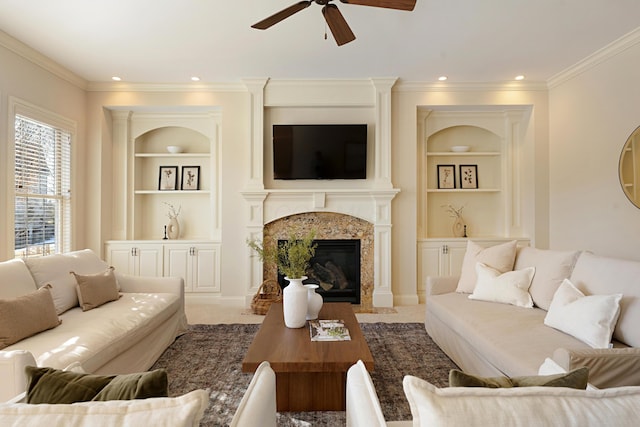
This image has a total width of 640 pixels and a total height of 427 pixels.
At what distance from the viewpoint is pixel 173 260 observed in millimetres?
4367

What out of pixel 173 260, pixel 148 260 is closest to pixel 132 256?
pixel 148 260

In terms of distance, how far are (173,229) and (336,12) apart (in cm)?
362

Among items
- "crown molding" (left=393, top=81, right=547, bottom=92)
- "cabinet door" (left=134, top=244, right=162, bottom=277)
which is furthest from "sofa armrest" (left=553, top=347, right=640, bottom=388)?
"cabinet door" (left=134, top=244, right=162, bottom=277)

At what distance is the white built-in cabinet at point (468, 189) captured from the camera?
4.41 meters

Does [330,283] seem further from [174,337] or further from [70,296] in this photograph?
[70,296]

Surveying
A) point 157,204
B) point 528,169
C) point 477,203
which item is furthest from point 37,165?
point 528,169

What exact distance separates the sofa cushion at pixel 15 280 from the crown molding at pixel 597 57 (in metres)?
5.54

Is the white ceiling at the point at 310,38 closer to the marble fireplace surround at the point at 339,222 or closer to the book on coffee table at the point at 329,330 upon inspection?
the marble fireplace surround at the point at 339,222

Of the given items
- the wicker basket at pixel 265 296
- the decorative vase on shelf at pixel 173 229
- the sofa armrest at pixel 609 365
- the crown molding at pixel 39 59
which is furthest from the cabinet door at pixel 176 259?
the sofa armrest at pixel 609 365

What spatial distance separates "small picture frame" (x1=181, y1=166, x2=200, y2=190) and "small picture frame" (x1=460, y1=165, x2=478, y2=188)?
386 centimetres

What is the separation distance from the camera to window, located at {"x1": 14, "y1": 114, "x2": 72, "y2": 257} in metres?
3.32

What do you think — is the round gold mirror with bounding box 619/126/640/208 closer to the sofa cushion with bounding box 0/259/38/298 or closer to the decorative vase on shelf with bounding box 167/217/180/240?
the sofa cushion with bounding box 0/259/38/298

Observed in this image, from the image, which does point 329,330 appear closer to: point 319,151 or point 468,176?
point 319,151

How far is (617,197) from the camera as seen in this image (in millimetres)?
3385
